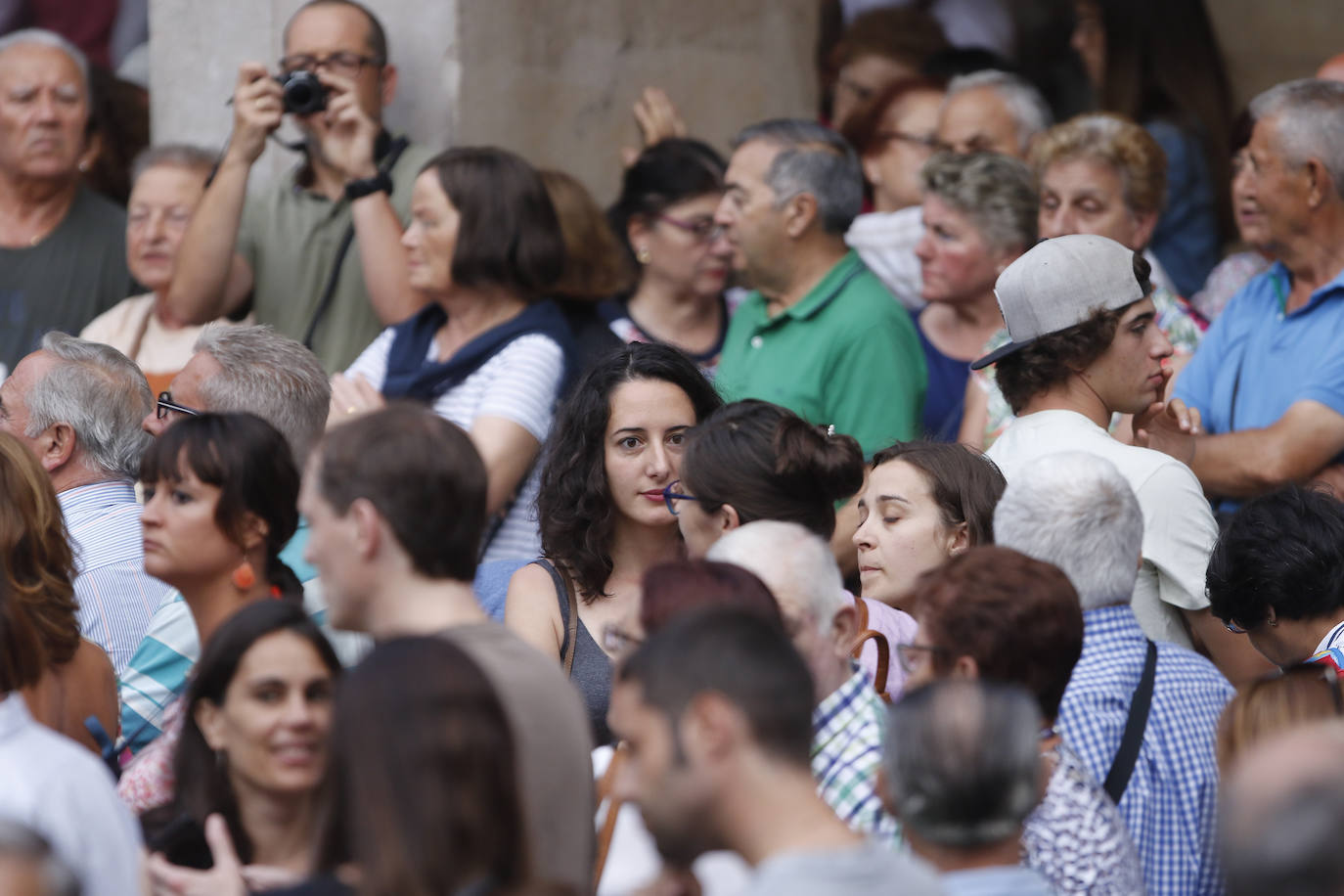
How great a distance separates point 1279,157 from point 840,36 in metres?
3.11

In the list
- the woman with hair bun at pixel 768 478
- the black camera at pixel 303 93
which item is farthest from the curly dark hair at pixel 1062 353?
the black camera at pixel 303 93

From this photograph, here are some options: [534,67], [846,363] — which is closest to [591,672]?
[846,363]

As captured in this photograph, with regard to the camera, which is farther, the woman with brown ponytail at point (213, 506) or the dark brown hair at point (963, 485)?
the dark brown hair at point (963, 485)

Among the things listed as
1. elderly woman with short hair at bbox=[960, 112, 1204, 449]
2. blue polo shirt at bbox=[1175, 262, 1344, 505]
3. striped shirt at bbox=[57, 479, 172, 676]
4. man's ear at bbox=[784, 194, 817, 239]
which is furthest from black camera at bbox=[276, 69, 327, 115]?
blue polo shirt at bbox=[1175, 262, 1344, 505]

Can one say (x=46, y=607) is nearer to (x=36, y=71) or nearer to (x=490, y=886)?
(x=490, y=886)

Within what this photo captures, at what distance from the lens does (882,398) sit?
5.21 m

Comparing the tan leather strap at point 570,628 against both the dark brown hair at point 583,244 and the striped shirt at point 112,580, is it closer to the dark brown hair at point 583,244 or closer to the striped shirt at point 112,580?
the striped shirt at point 112,580

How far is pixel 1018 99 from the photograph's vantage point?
6301 mm

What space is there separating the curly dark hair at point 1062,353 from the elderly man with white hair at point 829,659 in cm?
119

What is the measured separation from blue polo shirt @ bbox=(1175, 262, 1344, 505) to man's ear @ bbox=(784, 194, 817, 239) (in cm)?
121

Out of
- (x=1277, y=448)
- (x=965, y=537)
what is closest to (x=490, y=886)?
(x=965, y=537)

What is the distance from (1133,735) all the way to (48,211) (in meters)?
4.50

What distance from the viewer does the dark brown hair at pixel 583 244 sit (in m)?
5.62

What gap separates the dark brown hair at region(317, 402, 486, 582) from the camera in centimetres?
274
